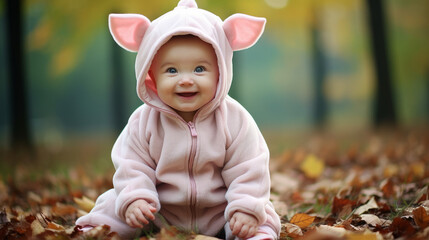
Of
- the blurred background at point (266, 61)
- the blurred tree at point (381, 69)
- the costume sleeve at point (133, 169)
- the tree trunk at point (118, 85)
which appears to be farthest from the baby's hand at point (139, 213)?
the tree trunk at point (118, 85)

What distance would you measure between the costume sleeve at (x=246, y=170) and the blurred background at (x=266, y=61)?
4.61 metres

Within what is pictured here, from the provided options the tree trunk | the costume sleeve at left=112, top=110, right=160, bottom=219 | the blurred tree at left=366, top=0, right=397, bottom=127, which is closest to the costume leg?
the costume sleeve at left=112, top=110, right=160, bottom=219

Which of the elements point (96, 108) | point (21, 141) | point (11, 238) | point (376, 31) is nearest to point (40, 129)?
point (96, 108)

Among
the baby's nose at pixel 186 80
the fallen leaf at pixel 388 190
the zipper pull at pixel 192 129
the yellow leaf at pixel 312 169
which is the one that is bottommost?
the yellow leaf at pixel 312 169

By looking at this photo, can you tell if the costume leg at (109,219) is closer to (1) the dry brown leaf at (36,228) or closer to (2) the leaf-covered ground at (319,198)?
(2) the leaf-covered ground at (319,198)

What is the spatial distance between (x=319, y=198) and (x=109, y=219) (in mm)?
1725

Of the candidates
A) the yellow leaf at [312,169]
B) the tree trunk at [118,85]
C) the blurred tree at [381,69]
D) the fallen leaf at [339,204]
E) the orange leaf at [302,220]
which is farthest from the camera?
the tree trunk at [118,85]

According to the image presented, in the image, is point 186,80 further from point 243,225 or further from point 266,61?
point 266,61

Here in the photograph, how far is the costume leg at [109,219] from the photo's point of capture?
8.30 feet

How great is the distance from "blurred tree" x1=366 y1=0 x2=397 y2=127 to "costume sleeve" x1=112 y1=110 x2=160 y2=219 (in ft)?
26.4

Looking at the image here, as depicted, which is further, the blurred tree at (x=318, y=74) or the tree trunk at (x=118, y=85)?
the blurred tree at (x=318, y=74)

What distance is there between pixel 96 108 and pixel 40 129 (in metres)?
4.54

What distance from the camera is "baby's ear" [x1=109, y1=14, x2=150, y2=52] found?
252 centimetres

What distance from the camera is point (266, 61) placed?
1209 inches
